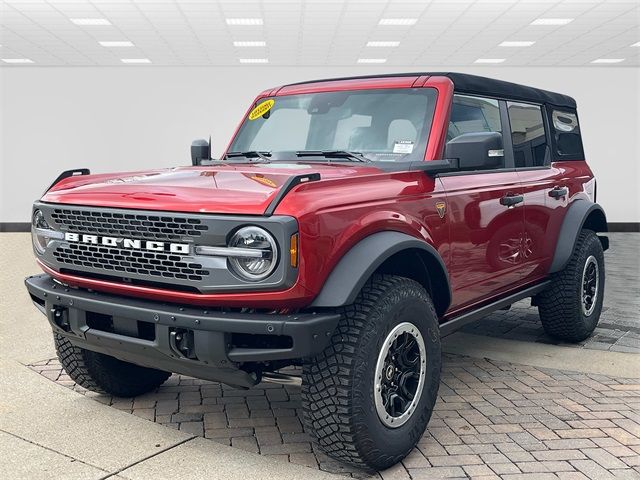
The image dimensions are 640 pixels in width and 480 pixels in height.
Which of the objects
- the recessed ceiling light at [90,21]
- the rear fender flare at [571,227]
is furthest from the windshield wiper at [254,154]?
the recessed ceiling light at [90,21]

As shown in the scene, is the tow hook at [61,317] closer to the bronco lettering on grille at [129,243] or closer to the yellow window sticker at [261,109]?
the bronco lettering on grille at [129,243]

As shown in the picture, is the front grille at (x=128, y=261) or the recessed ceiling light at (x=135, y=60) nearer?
the front grille at (x=128, y=261)

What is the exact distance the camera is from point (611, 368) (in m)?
4.88

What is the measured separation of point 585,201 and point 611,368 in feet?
4.49

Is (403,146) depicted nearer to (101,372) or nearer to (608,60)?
(101,372)

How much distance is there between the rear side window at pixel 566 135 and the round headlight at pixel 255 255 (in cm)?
356

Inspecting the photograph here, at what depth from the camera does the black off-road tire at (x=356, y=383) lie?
9.41 feet

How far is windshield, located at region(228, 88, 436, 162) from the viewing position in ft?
12.5

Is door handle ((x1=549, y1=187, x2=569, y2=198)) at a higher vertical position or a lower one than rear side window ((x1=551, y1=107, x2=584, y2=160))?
lower

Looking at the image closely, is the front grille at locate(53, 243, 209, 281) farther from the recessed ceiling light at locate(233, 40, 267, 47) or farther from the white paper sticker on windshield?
the recessed ceiling light at locate(233, 40, 267, 47)

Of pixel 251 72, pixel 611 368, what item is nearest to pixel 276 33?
pixel 251 72

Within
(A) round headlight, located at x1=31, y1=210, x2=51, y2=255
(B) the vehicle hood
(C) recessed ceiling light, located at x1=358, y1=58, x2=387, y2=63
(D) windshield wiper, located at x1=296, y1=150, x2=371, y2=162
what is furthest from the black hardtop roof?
(C) recessed ceiling light, located at x1=358, y1=58, x2=387, y2=63

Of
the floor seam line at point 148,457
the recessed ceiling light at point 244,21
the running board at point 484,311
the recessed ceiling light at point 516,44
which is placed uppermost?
the recessed ceiling light at point 244,21

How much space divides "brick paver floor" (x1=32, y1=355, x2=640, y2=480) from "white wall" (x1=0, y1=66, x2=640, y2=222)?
1569 centimetres
